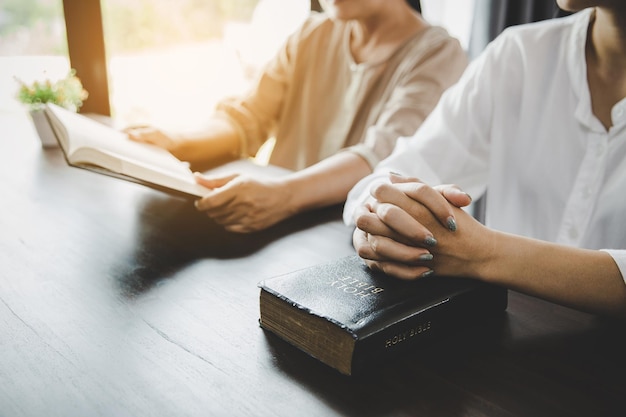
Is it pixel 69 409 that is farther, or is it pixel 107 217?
pixel 107 217

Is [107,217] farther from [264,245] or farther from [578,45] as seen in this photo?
[578,45]

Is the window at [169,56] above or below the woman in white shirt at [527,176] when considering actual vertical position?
below

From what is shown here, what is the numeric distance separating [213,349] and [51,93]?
1.19 m

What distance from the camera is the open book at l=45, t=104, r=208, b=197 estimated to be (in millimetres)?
865

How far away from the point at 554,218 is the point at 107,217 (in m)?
0.89

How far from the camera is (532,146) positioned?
41.1 inches

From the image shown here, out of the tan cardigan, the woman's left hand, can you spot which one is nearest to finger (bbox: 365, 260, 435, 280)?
the woman's left hand

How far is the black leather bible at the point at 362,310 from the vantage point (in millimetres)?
525

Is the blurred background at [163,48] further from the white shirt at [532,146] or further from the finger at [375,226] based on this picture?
the finger at [375,226]

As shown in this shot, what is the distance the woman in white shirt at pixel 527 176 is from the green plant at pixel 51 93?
100 cm

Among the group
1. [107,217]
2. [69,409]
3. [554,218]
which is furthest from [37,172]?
[554,218]

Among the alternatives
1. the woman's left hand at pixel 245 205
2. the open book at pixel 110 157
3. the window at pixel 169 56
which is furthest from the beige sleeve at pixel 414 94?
the window at pixel 169 56

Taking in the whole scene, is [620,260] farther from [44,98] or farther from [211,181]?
[44,98]

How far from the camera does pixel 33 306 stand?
664 millimetres
